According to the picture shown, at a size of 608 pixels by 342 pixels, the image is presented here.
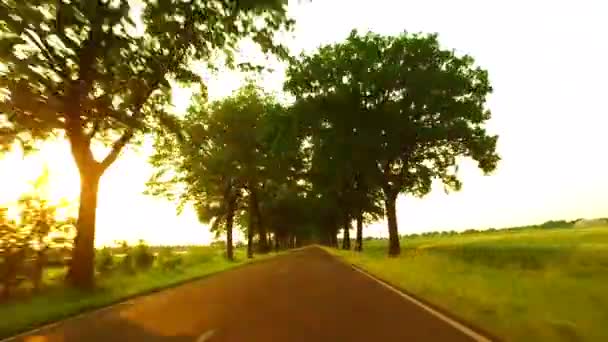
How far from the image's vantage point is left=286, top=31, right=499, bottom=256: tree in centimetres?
3822

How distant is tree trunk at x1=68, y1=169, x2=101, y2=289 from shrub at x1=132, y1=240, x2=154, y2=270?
29.3 feet

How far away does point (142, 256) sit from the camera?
30.8m

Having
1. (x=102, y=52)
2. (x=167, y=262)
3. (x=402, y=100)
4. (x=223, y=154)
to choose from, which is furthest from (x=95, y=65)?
(x=223, y=154)

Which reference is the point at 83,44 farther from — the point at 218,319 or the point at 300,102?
the point at 300,102

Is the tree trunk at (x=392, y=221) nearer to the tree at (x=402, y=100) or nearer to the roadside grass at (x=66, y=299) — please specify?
the tree at (x=402, y=100)

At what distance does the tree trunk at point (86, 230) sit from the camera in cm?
2056

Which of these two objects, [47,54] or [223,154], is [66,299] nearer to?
[47,54]

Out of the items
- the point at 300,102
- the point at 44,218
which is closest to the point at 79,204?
the point at 44,218

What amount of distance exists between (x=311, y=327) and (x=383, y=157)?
29170 mm

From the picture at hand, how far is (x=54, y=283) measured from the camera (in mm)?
20297

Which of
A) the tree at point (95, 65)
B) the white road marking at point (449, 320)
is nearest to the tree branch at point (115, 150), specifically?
the tree at point (95, 65)

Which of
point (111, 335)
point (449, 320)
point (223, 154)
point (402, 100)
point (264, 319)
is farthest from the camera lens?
point (223, 154)

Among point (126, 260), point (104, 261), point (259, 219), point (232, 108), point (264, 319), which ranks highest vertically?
point (232, 108)

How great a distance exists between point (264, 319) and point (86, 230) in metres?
11.1
